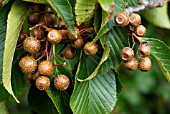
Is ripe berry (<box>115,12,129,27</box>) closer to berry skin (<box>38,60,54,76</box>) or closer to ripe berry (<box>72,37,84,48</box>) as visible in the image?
ripe berry (<box>72,37,84,48</box>)

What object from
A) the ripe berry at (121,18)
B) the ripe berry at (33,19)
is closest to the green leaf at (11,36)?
the ripe berry at (33,19)

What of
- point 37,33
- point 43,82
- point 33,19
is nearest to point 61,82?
point 43,82

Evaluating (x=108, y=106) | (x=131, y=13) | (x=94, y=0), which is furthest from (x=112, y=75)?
(x=94, y=0)

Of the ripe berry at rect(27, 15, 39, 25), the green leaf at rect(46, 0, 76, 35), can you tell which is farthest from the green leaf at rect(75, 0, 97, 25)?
the ripe berry at rect(27, 15, 39, 25)

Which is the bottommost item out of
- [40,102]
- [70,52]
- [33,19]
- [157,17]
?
[157,17]

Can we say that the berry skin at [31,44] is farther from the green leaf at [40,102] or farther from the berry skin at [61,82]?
the green leaf at [40,102]

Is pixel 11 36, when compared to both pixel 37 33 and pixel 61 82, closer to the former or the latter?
pixel 37 33

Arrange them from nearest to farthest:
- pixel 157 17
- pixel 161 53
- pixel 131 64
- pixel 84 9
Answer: pixel 84 9 < pixel 131 64 < pixel 161 53 < pixel 157 17

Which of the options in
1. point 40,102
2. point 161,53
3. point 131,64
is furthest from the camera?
point 40,102
